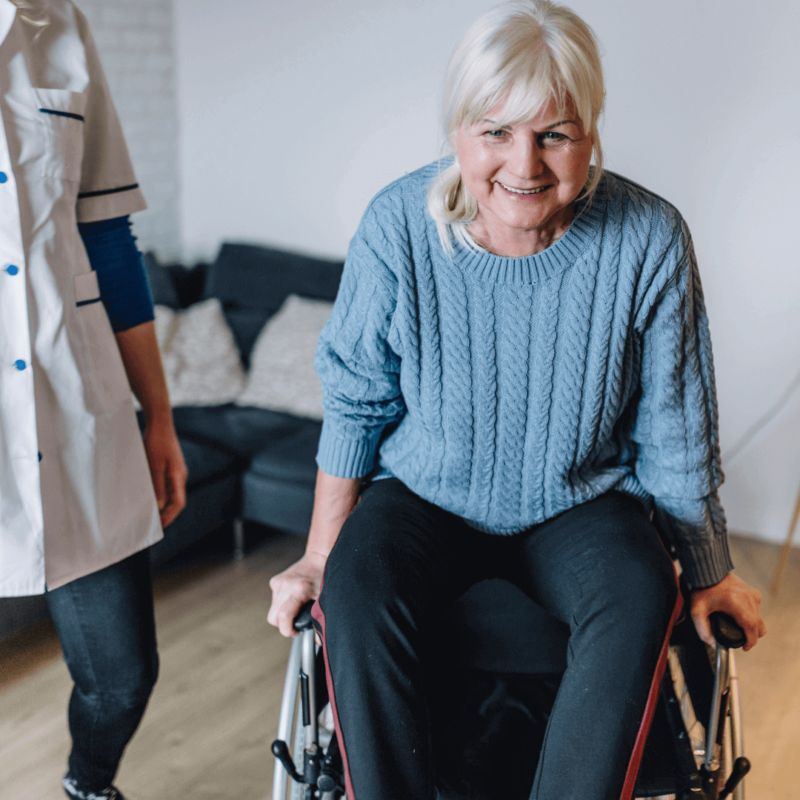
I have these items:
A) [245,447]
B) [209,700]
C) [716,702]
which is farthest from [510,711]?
[245,447]

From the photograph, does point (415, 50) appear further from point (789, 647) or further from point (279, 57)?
point (789, 647)

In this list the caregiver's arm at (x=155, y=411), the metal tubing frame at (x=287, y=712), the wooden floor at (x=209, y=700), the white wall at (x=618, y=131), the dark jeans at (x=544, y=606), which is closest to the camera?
the dark jeans at (x=544, y=606)

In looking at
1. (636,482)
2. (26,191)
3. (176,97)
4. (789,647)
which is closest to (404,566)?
(636,482)

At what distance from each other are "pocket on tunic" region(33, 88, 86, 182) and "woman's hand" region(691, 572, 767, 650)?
100 cm

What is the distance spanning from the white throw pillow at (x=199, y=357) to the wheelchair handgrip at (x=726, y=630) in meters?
1.94

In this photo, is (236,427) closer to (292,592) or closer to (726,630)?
(292,592)

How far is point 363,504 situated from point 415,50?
80.9 inches

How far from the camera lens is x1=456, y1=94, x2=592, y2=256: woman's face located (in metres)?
0.87

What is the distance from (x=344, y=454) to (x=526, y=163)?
0.48 meters

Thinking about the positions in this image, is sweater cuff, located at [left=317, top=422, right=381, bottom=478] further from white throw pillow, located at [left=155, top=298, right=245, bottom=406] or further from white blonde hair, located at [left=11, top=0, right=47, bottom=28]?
white throw pillow, located at [left=155, top=298, right=245, bottom=406]

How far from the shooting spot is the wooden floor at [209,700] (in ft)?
5.16

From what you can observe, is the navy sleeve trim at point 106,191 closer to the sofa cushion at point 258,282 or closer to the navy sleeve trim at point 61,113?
the navy sleeve trim at point 61,113

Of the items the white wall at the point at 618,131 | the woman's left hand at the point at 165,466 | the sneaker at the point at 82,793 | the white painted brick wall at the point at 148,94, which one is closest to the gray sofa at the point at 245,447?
the white wall at the point at 618,131

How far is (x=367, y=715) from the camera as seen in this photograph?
841 millimetres
